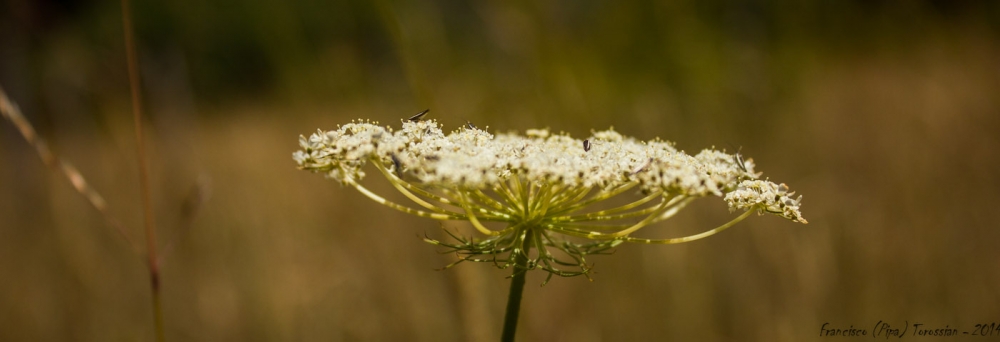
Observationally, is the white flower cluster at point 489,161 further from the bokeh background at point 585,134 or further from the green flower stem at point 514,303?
the bokeh background at point 585,134

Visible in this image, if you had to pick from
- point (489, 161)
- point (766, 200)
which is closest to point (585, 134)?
point (766, 200)

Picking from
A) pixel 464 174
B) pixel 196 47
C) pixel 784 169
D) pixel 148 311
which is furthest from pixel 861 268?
pixel 196 47

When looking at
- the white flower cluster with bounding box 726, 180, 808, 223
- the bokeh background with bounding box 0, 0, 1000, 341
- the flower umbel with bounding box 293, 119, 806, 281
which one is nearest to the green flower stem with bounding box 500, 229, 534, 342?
the flower umbel with bounding box 293, 119, 806, 281

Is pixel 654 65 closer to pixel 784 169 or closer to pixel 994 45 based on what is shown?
pixel 784 169

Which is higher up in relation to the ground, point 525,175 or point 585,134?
point 585,134

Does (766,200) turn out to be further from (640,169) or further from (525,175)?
(525,175)
